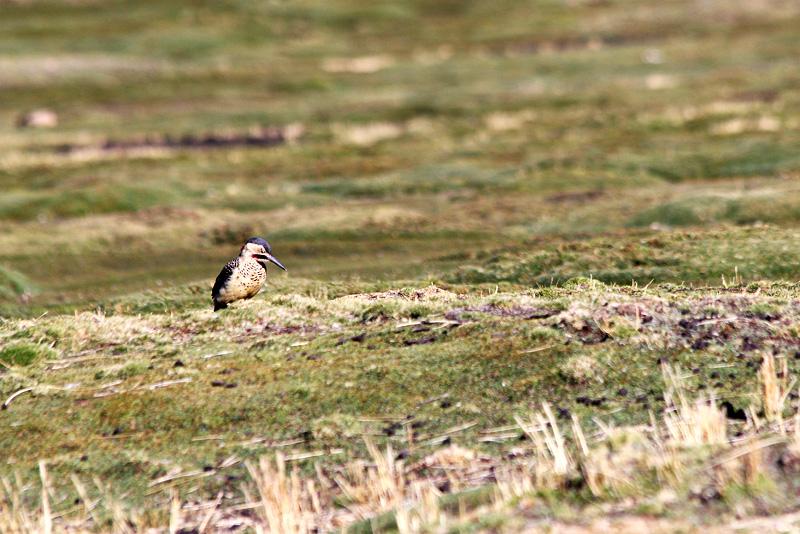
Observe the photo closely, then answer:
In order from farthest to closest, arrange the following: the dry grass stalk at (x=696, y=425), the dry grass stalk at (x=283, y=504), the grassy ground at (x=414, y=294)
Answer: the grassy ground at (x=414, y=294), the dry grass stalk at (x=696, y=425), the dry grass stalk at (x=283, y=504)

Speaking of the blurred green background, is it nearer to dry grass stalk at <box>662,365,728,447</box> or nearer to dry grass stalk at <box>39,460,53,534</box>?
dry grass stalk at <box>662,365,728,447</box>

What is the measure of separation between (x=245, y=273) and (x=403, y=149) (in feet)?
119

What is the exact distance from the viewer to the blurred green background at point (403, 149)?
30328mm

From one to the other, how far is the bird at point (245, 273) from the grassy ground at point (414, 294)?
2.27ft

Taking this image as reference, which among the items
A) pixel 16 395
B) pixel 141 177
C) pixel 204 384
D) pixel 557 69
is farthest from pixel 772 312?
pixel 557 69

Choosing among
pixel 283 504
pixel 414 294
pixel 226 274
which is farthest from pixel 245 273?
pixel 283 504

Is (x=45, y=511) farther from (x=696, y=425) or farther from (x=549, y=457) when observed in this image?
(x=696, y=425)

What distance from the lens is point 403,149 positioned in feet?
176

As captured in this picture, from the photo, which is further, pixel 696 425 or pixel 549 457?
pixel 549 457

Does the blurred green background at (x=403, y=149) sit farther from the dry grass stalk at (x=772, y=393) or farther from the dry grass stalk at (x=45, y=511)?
the dry grass stalk at (x=45, y=511)

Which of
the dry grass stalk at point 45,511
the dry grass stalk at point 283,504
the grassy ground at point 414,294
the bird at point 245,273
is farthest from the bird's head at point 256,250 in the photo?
the dry grass stalk at point 283,504

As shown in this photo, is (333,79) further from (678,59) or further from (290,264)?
(290,264)

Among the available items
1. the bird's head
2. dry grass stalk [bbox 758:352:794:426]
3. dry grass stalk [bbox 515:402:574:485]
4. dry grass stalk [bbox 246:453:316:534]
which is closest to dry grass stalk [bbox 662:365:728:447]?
dry grass stalk [bbox 758:352:794:426]

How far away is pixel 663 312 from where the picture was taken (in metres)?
15.1
